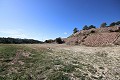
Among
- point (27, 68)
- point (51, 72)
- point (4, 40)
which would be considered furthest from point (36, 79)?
point (4, 40)

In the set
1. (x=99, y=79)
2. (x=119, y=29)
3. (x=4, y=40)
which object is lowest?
(x=99, y=79)

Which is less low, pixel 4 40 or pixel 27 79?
pixel 4 40

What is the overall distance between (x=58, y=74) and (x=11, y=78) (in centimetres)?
341

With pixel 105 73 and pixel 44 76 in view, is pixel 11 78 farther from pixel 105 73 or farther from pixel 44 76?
pixel 105 73

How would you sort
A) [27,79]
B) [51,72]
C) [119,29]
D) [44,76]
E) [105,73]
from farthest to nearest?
[119,29], [105,73], [51,72], [44,76], [27,79]

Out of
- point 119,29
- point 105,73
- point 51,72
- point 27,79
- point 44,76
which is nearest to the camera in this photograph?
point 27,79

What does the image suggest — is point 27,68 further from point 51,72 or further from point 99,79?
point 99,79

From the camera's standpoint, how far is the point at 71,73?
32.6 ft

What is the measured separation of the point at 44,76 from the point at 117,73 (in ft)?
21.0

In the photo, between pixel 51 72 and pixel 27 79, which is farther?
pixel 51 72

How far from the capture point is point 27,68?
1055 cm

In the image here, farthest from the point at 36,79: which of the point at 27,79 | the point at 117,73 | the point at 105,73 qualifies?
the point at 117,73

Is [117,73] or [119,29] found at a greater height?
[119,29]

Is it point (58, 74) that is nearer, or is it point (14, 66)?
point (58, 74)
